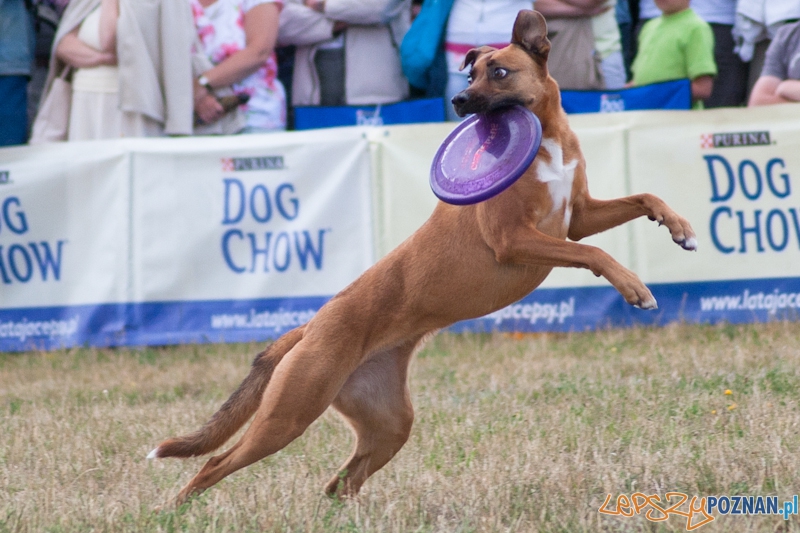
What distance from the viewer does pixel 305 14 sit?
29.7 feet

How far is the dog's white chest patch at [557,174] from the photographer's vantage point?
436 centimetres

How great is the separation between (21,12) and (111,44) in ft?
2.78

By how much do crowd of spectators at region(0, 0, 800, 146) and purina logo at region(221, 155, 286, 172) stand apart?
64cm

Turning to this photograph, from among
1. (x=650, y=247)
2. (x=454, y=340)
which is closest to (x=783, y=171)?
(x=650, y=247)

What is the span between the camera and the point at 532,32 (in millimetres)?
4535

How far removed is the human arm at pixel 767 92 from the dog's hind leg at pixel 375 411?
17.3 ft

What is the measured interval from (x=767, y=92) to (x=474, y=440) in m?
4.86

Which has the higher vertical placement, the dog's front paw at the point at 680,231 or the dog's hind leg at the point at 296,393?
the dog's front paw at the point at 680,231

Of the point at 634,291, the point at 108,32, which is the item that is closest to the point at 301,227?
the point at 108,32

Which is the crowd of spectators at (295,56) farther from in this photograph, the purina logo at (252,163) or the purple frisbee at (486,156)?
the purple frisbee at (486,156)

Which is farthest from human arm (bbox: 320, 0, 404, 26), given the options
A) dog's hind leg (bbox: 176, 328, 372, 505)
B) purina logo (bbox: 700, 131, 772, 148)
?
dog's hind leg (bbox: 176, 328, 372, 505)

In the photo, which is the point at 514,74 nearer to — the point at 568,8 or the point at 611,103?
the point at 611,103

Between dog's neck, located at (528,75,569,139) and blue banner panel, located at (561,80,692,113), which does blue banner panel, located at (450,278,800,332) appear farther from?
dog's neck, located at (528,75,569,139)

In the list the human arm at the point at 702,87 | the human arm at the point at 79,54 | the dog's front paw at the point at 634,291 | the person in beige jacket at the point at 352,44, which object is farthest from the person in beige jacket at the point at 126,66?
the dog's front paw at the point at 634,291
